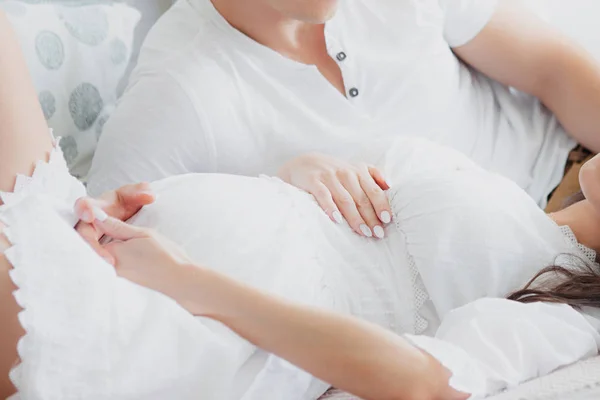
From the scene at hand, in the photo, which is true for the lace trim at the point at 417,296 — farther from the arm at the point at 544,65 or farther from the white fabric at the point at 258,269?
the arm at the point at 544,65

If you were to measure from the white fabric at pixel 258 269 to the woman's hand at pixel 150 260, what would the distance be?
3 centimetres

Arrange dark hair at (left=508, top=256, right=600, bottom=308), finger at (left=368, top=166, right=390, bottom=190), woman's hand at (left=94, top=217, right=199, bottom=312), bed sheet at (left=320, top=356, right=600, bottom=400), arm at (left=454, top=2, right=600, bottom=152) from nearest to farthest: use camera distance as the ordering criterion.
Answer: bed sheet at (left=320, top=356, right=600, bottom=400) < woman's hand at (left=94, top=217, right=199, bottom=312) < dark hair at (left=508, top=256, right=600, bottom=308) < finger at (left=368, top=166, right=390, bottom=190) < arm at (left=454, top=2, right=600, bottom=152)

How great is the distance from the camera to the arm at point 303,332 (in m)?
0.77

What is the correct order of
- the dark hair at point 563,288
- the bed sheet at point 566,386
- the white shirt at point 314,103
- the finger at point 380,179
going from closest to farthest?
the bed sheet at point 566,386, the dark hair at point 563,288, the finger at point 380,179, the white shirt at point 314,103

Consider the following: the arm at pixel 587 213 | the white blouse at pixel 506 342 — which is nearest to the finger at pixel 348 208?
the white blouse at pixel 506 342

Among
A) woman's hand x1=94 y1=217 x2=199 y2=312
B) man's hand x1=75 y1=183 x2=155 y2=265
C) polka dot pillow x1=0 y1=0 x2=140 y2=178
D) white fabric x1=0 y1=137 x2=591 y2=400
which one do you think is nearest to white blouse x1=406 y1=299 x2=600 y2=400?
white fabric x1=0 y1=137 x2=591 y2=400

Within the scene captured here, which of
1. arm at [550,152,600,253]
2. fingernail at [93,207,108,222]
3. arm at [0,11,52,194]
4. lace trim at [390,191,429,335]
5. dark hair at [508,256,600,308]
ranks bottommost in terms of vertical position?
lace trim at [390,191,429,335]

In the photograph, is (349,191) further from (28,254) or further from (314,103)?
(28,254)

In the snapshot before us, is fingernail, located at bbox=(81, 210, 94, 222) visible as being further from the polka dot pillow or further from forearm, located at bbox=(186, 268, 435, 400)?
the polka dot pillow

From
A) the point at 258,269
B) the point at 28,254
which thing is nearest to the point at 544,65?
the point at 258,269

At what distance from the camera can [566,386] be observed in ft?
2.38

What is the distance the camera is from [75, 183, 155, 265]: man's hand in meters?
0.85

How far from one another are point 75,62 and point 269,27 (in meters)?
0.39

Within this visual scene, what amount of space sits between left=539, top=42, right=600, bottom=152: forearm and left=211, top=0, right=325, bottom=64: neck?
Result: 0.43 metres
